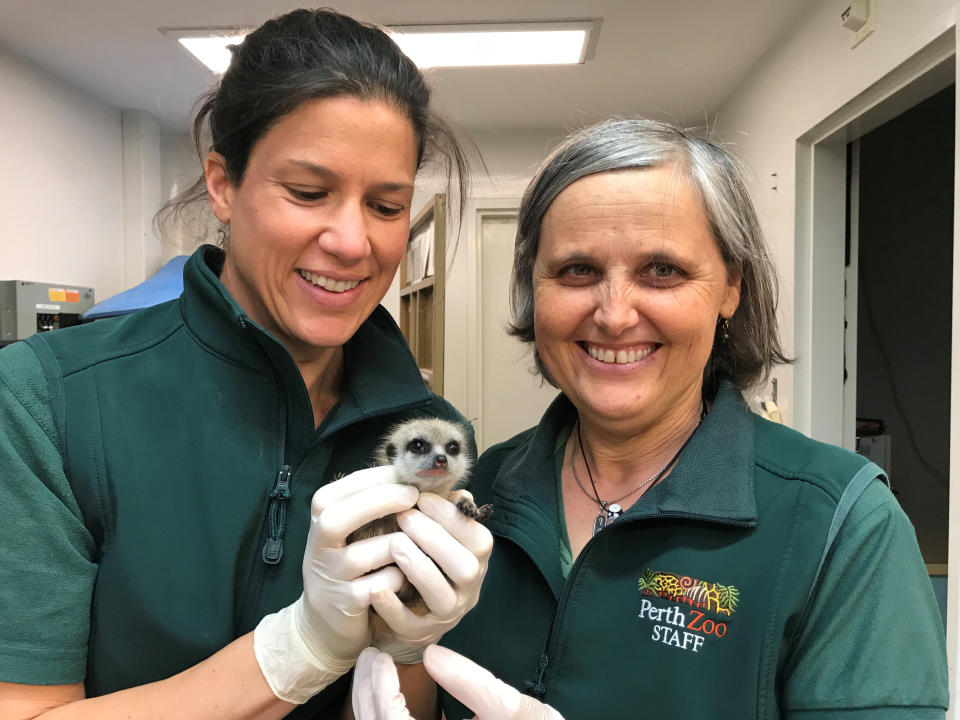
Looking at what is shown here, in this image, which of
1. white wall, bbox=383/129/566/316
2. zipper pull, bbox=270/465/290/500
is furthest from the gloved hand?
white wall, bbox=383/129/566/316

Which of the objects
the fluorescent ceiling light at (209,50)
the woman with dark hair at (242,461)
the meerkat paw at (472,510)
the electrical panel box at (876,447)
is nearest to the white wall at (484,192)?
the fluorescent ceiling light at (209,50)

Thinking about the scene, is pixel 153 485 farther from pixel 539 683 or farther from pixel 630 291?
pixel 630 291

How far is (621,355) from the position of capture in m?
1.17

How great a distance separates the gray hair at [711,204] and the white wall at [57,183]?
13.2 feet

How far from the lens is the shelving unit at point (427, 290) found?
3242 mm

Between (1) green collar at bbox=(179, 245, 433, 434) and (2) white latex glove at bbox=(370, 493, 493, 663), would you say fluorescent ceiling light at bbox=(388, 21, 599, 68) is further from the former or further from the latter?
(2) white latex glove at bbox=(370, 493, 493, 663)

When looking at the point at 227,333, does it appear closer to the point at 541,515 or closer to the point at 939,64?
the point at 541,515

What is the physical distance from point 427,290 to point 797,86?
235cm

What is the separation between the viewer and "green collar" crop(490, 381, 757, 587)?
1.06 metres

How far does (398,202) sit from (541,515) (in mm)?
654

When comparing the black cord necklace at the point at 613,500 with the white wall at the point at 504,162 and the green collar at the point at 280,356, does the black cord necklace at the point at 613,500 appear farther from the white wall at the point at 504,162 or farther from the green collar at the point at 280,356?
the white wall at the point at 504,162

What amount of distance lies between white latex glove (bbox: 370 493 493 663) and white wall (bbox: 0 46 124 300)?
3989mm

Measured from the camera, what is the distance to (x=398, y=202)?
4.00 feet

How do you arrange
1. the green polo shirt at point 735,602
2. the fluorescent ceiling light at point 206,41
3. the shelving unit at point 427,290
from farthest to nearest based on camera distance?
the fluorescent ceiling light at point 206,41
the shelving unit at point 427,290
the green polo shirt at point 735,602
